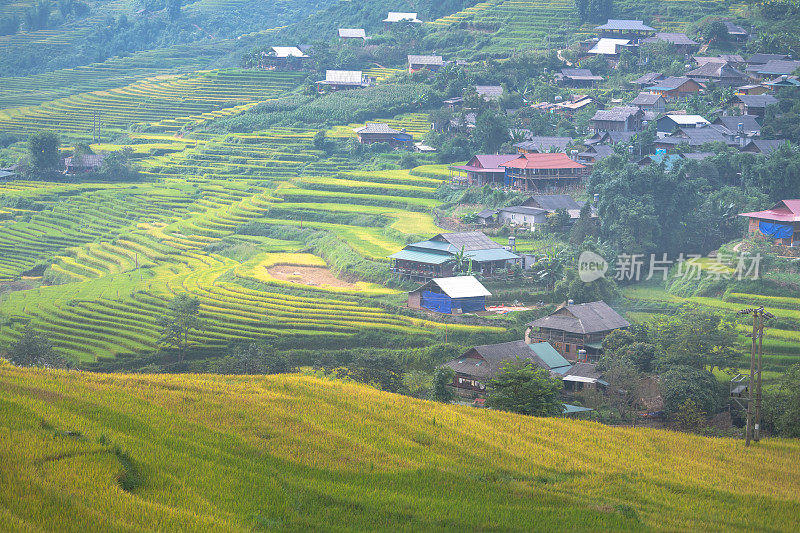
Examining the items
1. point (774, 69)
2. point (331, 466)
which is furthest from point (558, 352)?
point (774, 69)

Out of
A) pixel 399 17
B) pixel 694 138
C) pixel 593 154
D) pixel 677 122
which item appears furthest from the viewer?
pixel 399 17

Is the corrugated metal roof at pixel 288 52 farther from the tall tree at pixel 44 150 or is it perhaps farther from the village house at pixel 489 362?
the village house at pixel 489 362

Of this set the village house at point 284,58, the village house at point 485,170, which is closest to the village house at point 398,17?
the village house at point 284,58

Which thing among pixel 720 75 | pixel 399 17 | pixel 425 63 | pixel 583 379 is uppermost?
pixel 399 17

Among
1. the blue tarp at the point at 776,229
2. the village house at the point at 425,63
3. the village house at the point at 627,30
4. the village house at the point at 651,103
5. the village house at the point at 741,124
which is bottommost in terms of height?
the blue tarp at the point at 776,229

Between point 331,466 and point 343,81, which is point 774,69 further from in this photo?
point 331,466

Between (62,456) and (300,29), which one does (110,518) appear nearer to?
(62,456)
